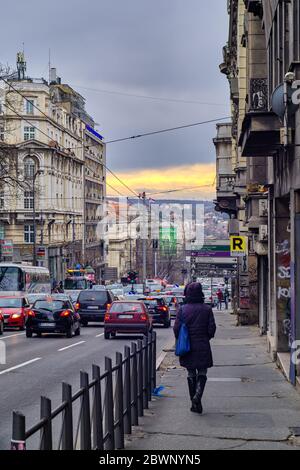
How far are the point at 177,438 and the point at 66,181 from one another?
98.9 meters

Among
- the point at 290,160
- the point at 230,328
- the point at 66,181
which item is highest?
the point at 66,181

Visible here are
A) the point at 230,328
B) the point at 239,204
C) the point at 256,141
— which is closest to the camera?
the point at 256,141

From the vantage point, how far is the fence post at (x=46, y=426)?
21.6 feet

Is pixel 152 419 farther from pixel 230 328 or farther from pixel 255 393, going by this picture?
pixel 230 328

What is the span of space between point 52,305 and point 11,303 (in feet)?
19.7

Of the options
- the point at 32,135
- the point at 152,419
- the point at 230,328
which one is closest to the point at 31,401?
the point at 152,419

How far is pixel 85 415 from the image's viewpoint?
8.46 metres

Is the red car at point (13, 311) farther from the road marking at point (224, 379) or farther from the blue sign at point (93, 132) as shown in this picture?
the blue sign at point (93, 132)

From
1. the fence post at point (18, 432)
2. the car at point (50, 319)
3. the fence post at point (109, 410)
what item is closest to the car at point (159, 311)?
the car at point (50, 319)

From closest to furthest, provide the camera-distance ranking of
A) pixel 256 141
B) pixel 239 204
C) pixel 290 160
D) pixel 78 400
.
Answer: pixel 78 400
pixel 290 160
pixel 256 141
pixel 239 204

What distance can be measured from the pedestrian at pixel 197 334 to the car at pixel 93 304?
29.3 m

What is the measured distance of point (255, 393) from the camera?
15.5 m

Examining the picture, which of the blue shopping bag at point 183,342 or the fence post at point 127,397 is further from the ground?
the blue shopping bag at point 183,342

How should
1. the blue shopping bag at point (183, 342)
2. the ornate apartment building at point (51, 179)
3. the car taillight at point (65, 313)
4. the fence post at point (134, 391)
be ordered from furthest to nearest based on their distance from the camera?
1. the ornate apartment building at point (51, 179)
2. the car taillight at point (65, 313)
3. the blue shopping bag at point (183, 342)
4. the fence post at point (134, 391)
